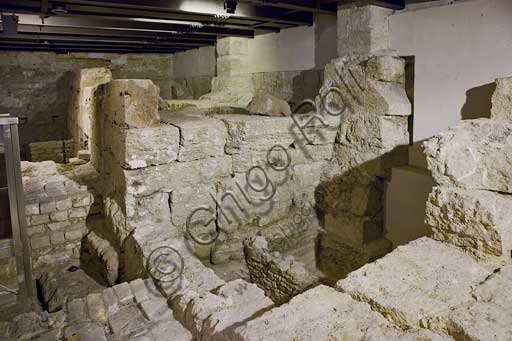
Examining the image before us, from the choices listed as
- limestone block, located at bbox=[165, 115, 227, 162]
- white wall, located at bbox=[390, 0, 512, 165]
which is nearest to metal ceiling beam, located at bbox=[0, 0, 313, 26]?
limestone block, located at bbox=[165, 115, 227, 162]

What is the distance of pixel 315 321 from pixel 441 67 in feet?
12.2

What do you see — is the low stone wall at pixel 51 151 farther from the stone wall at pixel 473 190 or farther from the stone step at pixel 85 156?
the stone wall at pixel 473 190

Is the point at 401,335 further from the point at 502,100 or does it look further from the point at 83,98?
the point at 83,98

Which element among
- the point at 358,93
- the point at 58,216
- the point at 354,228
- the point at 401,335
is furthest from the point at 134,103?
the point at 354,228

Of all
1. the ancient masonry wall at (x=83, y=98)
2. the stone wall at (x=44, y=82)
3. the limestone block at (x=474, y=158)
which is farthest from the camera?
the stone wall at (x=44, y=82)

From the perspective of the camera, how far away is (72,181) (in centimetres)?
473

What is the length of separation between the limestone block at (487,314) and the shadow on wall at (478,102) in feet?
8.54

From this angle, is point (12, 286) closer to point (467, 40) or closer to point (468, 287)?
point (468, 287)

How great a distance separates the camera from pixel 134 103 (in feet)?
12.0

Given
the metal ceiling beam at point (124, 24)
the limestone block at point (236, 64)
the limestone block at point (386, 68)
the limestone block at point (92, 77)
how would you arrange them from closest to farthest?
the limestone block at point (386, 68) < the metal ceiling beam at point (124, 24) < the limestone block at point (92, 77) < the limestone block at point (236, 64)

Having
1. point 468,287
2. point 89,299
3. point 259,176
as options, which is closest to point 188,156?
point 259,176

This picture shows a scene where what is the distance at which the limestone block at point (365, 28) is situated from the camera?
472 centimetres

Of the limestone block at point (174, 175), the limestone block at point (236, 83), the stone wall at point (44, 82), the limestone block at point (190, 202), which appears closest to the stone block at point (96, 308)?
the limestone block at point (174, 175)

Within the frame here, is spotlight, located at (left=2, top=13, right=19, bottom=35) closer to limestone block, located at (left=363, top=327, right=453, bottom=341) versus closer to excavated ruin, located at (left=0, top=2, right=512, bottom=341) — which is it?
excavated ruin, located at (left=0, top=2, right=512, bottom=341)
